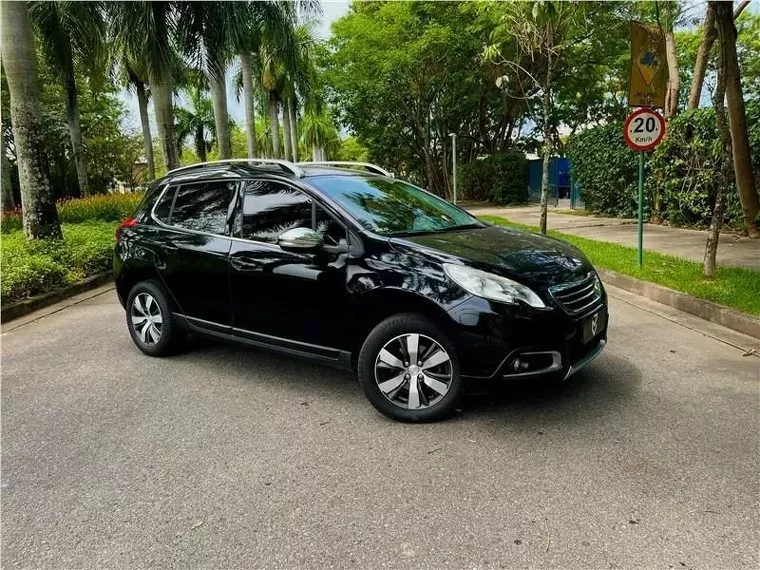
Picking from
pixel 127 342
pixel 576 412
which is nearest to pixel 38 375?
pixel 127 342

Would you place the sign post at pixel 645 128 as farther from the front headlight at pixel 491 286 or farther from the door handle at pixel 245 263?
the door handle at pixel 245 263

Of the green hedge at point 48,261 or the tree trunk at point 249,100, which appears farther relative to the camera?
the tree trunk at point 249,100

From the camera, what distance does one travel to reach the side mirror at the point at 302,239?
12.4 ft

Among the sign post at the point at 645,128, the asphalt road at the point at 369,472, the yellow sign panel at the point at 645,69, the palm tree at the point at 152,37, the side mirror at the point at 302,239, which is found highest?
the palm tree at the point at 152,37

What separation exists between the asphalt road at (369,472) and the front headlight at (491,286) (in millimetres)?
579

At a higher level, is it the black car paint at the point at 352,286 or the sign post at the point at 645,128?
the sign post at the point at 645,128

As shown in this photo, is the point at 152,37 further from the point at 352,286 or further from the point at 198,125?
the point at 198,125

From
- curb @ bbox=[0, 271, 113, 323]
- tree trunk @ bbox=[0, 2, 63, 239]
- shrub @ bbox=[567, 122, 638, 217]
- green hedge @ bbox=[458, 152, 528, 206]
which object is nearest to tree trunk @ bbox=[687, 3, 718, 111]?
shrub @ bbox=[567, 122, 638, 217]

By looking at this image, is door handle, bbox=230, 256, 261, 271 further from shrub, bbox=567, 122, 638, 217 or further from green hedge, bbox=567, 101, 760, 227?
shrub, bbox=567, 122, 638, 217

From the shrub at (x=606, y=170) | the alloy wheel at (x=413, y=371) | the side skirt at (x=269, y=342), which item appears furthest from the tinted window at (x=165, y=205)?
the shrub at (x=606, y=170)

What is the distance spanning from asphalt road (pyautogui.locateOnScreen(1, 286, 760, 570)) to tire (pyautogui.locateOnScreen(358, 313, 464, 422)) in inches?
4.9

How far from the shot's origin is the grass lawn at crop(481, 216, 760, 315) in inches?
235

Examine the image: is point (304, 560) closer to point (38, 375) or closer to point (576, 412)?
point (576, 412)

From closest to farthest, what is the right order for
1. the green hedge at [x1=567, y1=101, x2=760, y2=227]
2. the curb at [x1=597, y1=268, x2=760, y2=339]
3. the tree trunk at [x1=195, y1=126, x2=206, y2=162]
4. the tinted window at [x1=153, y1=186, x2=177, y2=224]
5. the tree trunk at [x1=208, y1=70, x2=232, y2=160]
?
A: the tinted window at [x1=153, y1=186, x2=177, y2=224], the curb at [x1=597, y1=268, x2=760, y2=339], the green hedge at [x1=567, y1=101, x2=760, y2=227], the tree trunk at [x1=208, y1=70, x2=232, y2=160], the tree trunk at [x1=195, y1=126, x2=206, y2=162]
